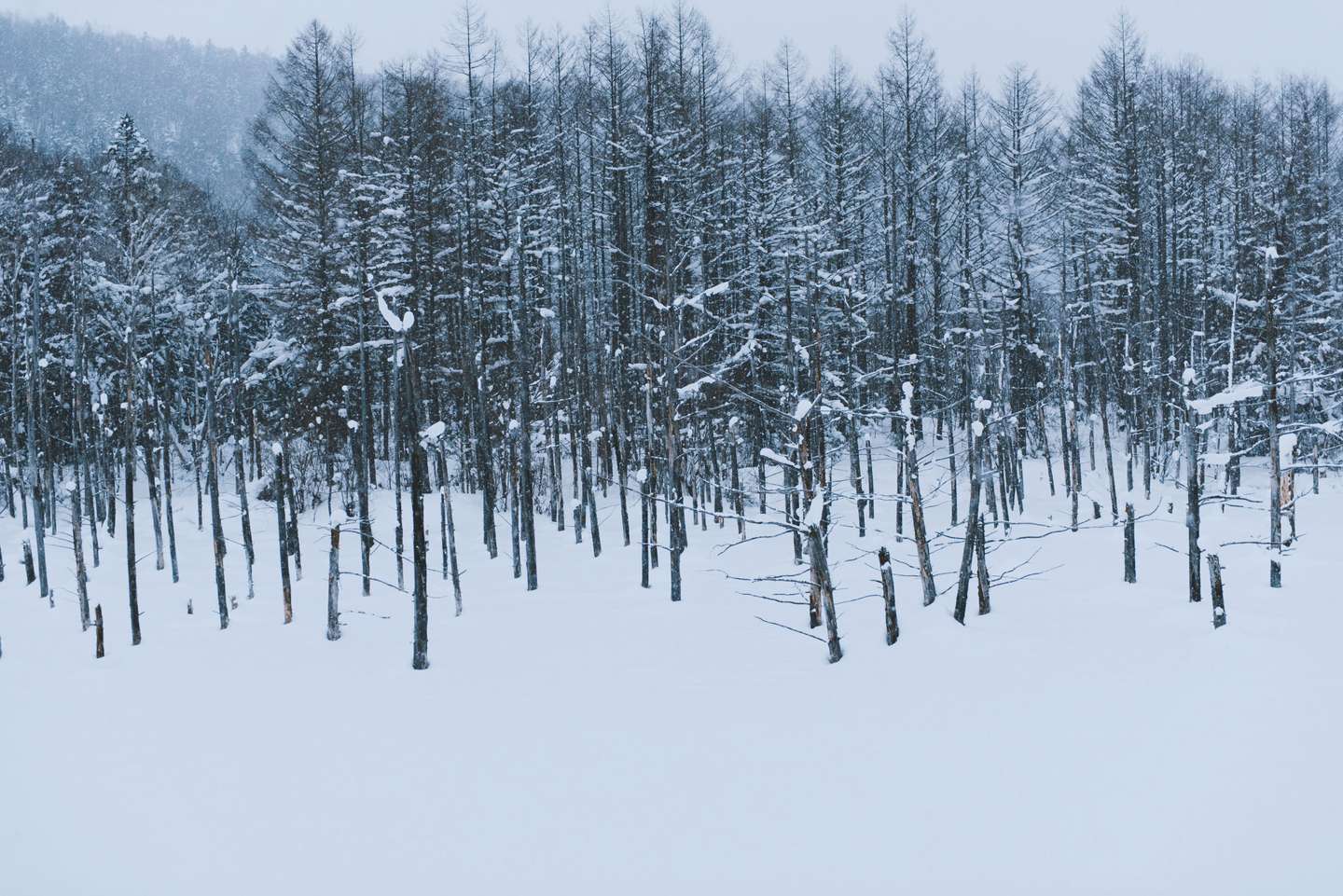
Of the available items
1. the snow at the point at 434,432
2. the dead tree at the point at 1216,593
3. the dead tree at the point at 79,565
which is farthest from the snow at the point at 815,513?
the dead tree at the point at 79,565

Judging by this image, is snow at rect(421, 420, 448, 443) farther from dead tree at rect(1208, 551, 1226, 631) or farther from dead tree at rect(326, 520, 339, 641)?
dead tree at rect(1208, 551, 1226, 631)

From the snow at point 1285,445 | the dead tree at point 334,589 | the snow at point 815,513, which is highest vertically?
the snow at point 1285,445

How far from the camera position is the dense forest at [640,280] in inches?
928

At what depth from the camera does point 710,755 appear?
9.55 meters

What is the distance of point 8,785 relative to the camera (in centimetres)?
987

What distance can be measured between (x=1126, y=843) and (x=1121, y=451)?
94.3 feet

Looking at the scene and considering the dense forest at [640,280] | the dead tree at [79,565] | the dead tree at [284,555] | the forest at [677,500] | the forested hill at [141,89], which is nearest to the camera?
the forest at [677,500]

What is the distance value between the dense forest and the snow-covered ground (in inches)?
280

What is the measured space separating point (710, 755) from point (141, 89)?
11222 centimetres

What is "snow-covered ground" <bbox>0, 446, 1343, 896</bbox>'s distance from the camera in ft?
24.3

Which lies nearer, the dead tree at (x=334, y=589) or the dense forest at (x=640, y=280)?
the dead tree at (x=334, y=589)

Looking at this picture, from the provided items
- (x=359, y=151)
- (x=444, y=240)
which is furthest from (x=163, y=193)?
(x=444, y=240)

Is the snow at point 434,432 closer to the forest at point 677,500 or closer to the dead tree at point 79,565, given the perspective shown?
the forest at point 677,500

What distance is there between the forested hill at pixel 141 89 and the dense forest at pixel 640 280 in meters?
43.3
